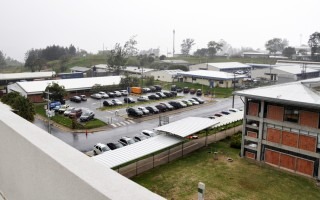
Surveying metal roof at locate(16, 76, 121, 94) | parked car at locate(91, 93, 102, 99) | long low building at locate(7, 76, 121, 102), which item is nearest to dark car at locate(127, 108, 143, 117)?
parked car at locate(91, 93, 102, 99)

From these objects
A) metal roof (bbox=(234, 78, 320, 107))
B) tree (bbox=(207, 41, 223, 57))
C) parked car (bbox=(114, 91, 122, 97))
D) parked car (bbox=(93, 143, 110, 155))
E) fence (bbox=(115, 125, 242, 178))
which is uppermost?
tree (bbox=(207, 41, 223, 57))

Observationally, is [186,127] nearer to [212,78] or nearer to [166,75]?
[212,78]

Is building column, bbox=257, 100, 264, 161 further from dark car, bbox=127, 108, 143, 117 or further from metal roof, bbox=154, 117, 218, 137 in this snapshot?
dark car, bbox=127, 108, 143, 117

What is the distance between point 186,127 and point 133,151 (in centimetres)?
486

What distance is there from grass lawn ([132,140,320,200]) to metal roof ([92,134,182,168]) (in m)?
1.32

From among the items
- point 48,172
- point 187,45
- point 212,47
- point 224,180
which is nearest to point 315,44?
point 212,47

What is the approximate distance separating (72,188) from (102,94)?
37.2 metres

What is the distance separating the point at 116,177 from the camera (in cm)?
299

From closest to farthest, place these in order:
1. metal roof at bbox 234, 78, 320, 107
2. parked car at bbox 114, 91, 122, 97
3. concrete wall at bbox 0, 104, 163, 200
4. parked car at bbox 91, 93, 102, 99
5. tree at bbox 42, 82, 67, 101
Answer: concrete wall at bbox 0, 104, 163, 200, metal roof at bbox 234, 78, 320, 107, tree at bbox 42, 82, 67, 101, parked car at bbox 91, 93, 102, 99, parked car at bbox 114, 91, 122, 97

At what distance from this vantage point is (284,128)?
721 inches

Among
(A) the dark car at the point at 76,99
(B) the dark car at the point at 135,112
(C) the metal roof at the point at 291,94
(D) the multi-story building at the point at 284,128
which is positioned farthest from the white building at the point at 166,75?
(D) the multi-story building at the point at 284,128

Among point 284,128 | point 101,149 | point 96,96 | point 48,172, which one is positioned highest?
point 48,172

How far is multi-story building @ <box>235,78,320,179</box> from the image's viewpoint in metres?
17.1

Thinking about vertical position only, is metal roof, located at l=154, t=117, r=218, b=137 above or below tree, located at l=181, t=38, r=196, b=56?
below
